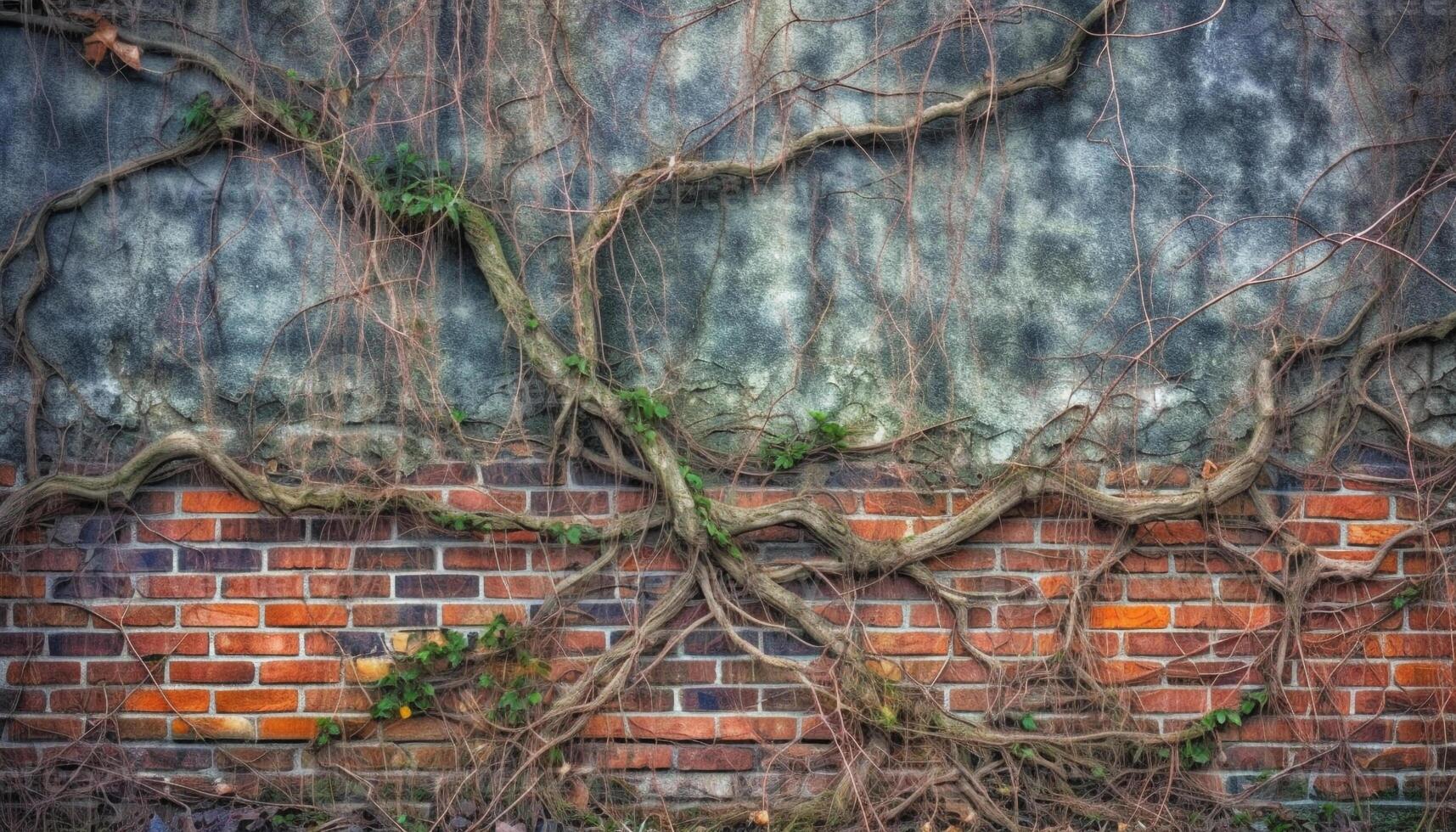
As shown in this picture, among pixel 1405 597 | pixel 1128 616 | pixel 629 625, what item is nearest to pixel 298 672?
pixel 629 625

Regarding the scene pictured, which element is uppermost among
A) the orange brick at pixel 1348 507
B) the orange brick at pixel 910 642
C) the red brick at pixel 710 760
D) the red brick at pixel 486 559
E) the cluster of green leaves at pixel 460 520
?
the orange brick at pixel 1348 507

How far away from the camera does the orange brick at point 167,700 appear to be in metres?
2.79

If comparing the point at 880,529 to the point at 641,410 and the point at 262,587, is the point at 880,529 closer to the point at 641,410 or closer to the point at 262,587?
the point at 641,410

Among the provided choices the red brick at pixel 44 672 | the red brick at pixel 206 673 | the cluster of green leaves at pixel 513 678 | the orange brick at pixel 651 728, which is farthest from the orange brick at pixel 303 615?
the orange brick at pixel 651 728

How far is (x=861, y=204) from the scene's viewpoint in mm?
2896

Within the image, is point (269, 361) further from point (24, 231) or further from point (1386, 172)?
point (1386, 172)

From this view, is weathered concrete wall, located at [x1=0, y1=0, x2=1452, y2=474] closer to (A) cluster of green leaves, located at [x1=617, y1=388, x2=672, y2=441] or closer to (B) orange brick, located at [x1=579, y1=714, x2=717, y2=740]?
(A) cluster of green leaves, located at [x1=617, y1=388, x2=672, y2=441]

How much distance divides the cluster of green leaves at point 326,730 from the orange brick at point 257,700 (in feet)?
0.31

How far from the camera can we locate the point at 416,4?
112 inches

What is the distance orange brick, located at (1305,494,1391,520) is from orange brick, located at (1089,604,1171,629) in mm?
497

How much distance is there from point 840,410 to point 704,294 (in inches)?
19.2

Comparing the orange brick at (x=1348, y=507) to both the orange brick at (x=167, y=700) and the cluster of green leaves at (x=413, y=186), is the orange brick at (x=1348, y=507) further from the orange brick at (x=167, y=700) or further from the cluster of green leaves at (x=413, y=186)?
the orange brick at (x=167, y=700)

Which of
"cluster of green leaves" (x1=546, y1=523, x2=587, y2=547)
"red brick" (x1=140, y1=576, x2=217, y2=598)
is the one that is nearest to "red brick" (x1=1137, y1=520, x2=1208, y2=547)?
"cluster of green leaves" (x1=546, y1=523, x2=587, y2=547)

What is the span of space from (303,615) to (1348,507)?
287cm
